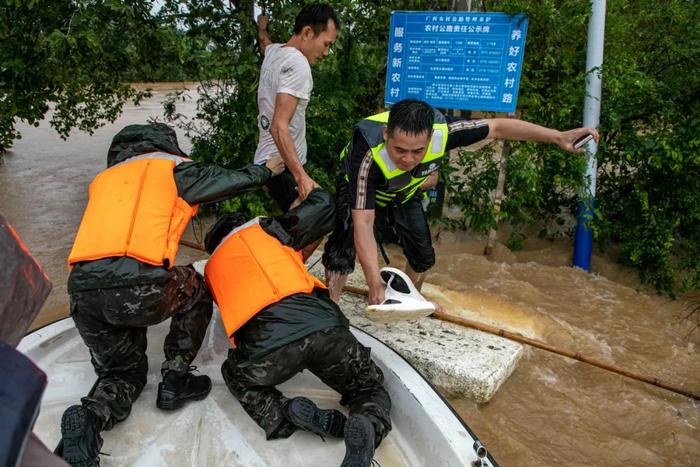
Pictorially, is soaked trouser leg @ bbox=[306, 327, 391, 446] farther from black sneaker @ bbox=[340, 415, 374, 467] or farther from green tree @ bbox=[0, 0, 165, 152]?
green tree @ bbox=[0, 0, 165, 152]

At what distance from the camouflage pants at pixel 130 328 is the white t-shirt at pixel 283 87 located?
1.16 m

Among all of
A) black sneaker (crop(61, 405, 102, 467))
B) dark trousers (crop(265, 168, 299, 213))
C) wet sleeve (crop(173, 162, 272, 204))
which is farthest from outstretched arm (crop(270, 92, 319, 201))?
black sneaker (crop(61, 405, 102, 467))

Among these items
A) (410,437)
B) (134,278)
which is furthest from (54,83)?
(410,437)

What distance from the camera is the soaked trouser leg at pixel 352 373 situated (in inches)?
88.0

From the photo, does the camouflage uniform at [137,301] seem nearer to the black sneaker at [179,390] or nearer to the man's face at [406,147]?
the black sneaker at [179,390]

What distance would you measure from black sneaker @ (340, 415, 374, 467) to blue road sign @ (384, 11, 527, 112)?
3049 millimetres

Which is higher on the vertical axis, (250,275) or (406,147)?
(406,147)

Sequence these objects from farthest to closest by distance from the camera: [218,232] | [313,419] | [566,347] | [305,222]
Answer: [566,347], [218,232], [305,222], [313,419]

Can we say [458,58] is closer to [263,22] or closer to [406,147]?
[263,22]

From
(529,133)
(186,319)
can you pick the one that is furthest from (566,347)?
(186,319)

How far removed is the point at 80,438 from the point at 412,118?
1.96 metres

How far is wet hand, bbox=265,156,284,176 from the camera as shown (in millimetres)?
3123

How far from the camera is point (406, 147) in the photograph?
8.68ft

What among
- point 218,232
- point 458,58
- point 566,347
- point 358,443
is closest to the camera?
point 358,443
